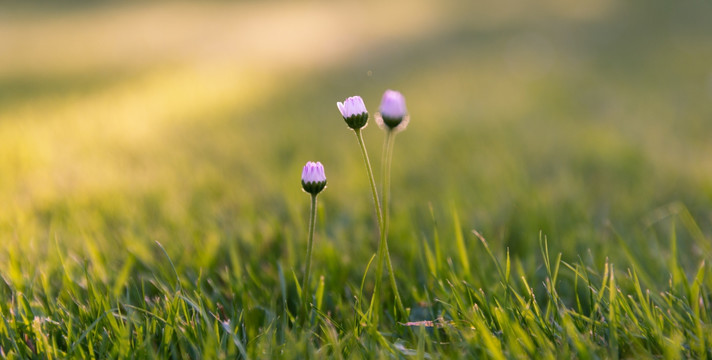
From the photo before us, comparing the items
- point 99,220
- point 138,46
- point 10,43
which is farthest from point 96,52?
point 99,220

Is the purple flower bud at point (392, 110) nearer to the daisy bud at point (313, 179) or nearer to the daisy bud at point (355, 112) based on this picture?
the daisy bud at point (355, 112)

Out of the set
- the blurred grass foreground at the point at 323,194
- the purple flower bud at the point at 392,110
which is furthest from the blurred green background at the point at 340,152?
the purple flower bud at the point at 392,110

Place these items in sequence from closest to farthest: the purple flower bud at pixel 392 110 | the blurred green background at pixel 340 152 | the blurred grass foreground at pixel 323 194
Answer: the purple flower bud at pixel 392 110, the blurred grass foreground at pixel 323 194, the blurred green background at pixel 340 152

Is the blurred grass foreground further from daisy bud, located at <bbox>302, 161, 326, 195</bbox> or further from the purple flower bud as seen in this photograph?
the purple flower bud

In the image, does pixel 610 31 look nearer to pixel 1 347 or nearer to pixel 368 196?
pixel 368 196

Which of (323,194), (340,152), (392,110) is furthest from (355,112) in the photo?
(340,152)

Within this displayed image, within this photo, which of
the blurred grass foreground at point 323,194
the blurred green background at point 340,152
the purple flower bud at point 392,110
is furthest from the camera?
the blurred green background at point 340,152

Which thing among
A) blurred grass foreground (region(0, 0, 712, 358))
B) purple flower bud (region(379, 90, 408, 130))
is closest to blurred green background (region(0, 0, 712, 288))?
blurred grass foreground (region(0, 0, 712, 358))

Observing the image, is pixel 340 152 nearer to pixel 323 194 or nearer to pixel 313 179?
pixel 323 194
